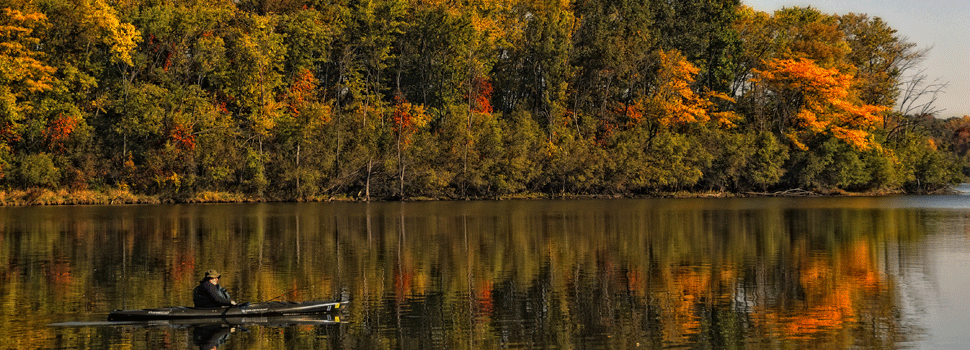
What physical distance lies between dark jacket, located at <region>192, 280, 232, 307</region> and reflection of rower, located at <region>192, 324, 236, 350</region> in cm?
51

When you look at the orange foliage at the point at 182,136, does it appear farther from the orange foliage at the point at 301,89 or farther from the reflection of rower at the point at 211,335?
the reflection of rower at the point at 211,335

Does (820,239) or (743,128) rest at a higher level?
(743,128)

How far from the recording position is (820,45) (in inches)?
3487

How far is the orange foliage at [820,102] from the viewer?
8612 centimetres

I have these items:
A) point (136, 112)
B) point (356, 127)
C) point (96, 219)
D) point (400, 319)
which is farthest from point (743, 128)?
point (400, 319)

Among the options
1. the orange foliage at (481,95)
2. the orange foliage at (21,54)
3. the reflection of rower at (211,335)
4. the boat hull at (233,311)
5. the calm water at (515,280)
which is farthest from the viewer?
the orange foliage at (481,95)

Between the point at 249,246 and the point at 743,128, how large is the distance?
67.5 metres

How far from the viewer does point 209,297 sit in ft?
64.3

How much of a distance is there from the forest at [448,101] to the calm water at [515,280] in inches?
1006

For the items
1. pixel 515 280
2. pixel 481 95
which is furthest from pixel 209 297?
pixel 481 95

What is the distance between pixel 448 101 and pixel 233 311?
6673 centimetres

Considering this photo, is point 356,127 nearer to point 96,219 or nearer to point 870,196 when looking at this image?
point 96,219

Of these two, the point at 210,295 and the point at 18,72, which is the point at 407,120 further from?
the point at 210,295

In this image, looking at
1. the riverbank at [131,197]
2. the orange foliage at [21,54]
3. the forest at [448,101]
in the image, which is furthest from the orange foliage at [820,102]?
the orange foliage at [21,54]
